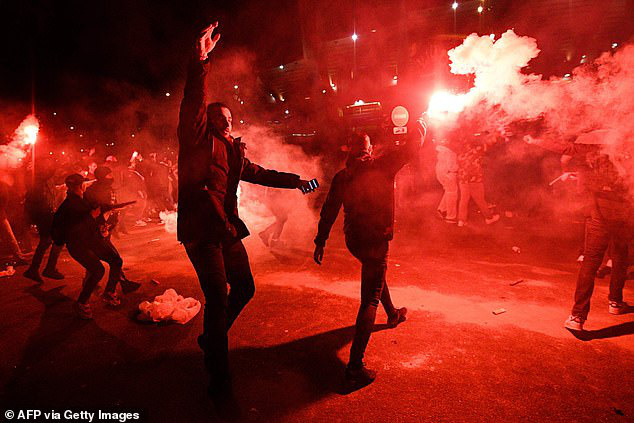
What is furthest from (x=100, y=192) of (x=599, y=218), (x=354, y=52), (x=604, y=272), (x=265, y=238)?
(x=354, y=52)

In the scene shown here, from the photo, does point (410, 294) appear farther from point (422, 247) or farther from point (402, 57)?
point (402, 57)

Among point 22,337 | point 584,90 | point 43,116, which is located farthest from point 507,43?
point 43,116

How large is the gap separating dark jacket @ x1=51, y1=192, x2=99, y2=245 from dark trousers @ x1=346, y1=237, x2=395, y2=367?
374cm

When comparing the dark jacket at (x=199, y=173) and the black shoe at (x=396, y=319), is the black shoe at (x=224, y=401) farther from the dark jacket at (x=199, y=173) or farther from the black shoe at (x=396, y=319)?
the black shoe at (x=396, y=319)

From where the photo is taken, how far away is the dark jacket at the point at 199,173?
94.5 inches

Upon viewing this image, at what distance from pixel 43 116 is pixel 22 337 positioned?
1991 centimetres

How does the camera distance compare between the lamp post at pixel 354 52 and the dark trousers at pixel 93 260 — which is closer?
the dark trousers at pixel 93 260

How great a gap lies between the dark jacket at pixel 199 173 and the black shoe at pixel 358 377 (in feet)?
4.92

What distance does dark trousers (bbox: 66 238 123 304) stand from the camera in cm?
427

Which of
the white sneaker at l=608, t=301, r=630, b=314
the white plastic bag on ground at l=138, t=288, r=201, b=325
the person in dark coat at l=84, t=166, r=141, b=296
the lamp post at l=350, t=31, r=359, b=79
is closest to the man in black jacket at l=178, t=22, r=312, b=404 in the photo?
the white plastic bag on ground at l=138, t=288, r=201, b=325

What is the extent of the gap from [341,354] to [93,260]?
3502 millimetres

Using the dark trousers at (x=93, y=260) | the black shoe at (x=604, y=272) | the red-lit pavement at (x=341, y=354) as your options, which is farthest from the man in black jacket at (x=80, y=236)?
the black shoe at (x=604, y=272)

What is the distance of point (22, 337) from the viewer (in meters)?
3.80

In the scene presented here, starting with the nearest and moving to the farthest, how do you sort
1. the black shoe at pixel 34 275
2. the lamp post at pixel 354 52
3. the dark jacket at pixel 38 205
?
the black shoe at pixel 34 275 < the dark jacket at pixel 38 205 < the lamp post at pixel 354 52
